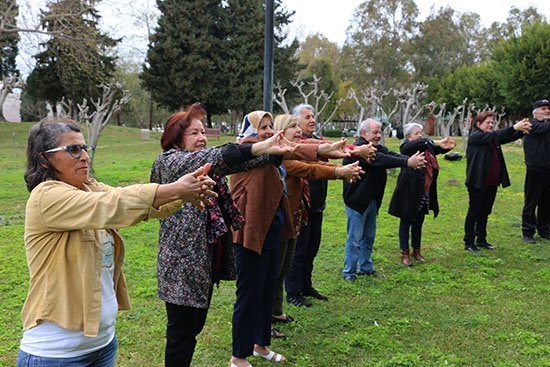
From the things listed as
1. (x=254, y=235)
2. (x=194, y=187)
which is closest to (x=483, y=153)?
(x=254, y=235)

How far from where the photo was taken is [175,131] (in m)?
2.80

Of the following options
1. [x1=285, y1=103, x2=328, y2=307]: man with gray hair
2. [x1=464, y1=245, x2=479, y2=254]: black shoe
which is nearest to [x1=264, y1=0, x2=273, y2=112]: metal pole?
[x1=285, y1=103, x2=328, y2=307]: man with gray hair

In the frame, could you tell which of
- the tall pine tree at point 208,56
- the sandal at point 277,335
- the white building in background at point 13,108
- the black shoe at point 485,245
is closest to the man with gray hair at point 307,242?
the sandal at point 277,335

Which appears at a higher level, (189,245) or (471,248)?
(189,245)

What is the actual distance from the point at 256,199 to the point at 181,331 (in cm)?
104

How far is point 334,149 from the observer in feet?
12.8

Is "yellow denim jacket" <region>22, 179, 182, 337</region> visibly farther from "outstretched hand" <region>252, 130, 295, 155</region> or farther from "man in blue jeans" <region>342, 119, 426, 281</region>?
"man in blue jeans" <region>342, 119, 426, 281</region>

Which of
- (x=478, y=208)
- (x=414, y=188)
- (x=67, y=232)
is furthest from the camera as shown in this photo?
(x=478, y=208)

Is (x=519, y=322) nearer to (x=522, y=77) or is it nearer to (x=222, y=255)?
(x=222, y=255)

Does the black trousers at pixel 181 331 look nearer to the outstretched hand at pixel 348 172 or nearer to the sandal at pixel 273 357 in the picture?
the sandal at pixel 273 357

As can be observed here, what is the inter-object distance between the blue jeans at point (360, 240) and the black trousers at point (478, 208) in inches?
81.1

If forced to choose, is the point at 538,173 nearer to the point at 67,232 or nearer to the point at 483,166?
the point at 483,166

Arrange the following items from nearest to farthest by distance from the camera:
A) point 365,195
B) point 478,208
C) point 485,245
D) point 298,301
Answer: point 298,301
point 365,195
point 478,208
point 485,245

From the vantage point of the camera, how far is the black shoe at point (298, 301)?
4941mm
